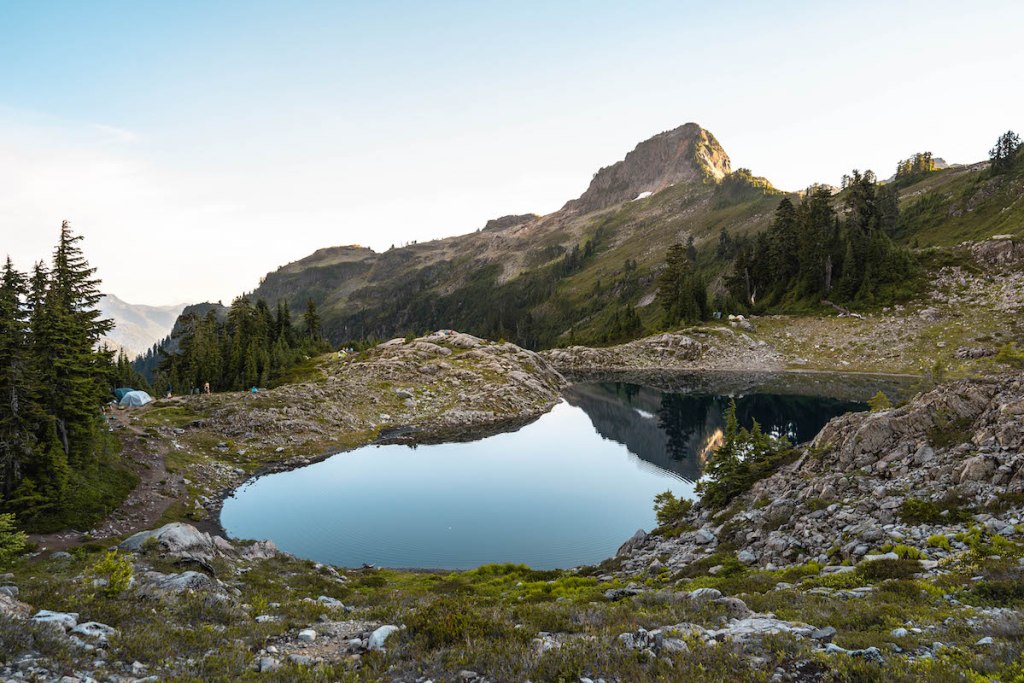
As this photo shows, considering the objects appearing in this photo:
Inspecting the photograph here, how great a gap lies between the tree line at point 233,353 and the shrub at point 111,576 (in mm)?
78791

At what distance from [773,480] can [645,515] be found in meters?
14.5

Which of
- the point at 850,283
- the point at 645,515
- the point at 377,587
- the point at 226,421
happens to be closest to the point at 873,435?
the point at 645,515

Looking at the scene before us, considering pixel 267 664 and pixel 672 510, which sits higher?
pixel 267 664

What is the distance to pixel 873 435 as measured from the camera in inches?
963

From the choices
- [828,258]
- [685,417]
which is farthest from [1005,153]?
[685,417]

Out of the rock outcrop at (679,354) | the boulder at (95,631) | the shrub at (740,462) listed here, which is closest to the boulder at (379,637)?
the boulder at (95,631)

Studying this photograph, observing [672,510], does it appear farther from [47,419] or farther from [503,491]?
[47,419]

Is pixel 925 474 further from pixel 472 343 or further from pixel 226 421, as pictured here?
pixel 472 343

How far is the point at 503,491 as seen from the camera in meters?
45.6

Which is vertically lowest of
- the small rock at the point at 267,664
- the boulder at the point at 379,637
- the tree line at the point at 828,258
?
the boulder at the point at 379,637

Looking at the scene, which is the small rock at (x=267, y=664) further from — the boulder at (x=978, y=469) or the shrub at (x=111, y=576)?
the boulder at (x=978, y=469)

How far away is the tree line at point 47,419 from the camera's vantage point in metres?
27.9

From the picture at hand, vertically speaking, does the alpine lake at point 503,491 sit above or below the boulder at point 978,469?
below

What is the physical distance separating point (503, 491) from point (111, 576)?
34.3 metres
